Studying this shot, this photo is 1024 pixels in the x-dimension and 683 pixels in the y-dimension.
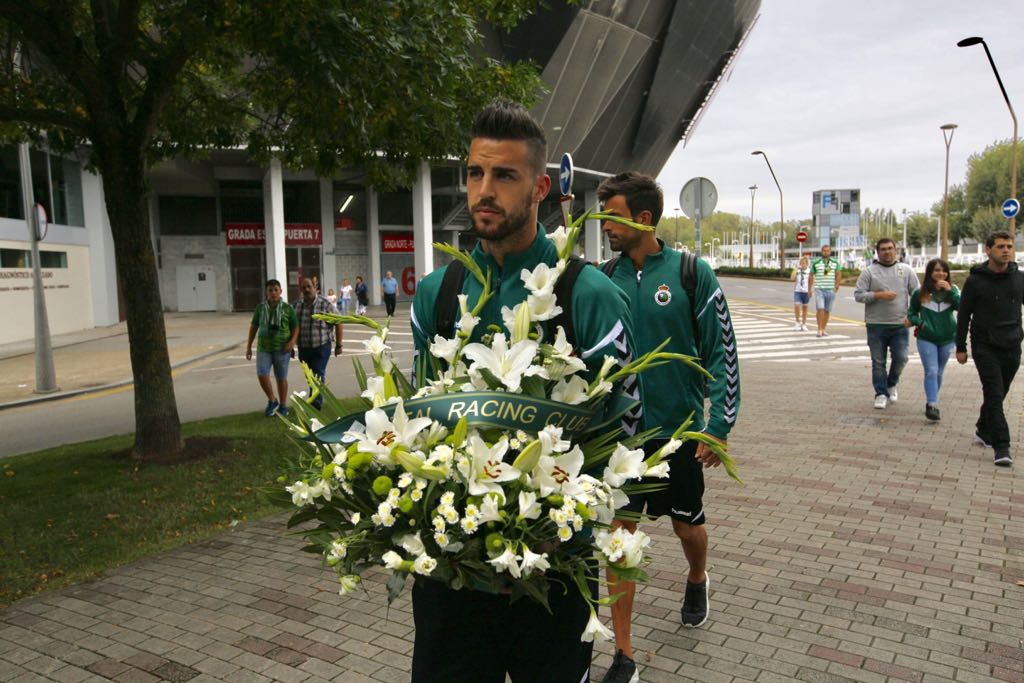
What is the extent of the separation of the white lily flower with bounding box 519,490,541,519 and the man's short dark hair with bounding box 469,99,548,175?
3.12 feet

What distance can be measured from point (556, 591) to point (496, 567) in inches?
19.4

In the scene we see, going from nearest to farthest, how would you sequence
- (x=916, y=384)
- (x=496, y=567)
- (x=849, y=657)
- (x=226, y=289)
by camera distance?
(x=496, y=567), (x=849, y=657), (x=916, y=384), (x=226, y=289)

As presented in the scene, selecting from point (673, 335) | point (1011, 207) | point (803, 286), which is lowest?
point (803, 286)

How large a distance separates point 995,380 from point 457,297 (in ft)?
22.7

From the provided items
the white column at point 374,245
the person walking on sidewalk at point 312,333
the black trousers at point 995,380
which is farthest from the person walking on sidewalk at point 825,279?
the white column at point 374,245

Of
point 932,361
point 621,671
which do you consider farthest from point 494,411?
point 932,361

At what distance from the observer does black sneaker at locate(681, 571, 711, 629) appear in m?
4.15

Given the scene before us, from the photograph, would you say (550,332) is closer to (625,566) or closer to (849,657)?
(625,566)

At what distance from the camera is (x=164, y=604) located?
4.66 metres

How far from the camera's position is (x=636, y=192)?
12.4 feet

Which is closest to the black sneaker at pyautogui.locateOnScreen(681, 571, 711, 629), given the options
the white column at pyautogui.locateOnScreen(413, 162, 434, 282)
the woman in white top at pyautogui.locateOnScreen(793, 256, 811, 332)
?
the woman in white top at pyautogui.locateOnScreen(793, 256, 811, 332)

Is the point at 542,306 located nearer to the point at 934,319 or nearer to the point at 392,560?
the point at 392,560

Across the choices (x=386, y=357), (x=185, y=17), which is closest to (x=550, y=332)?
(x=386, y=357)

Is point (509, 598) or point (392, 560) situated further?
point (509, 598)
